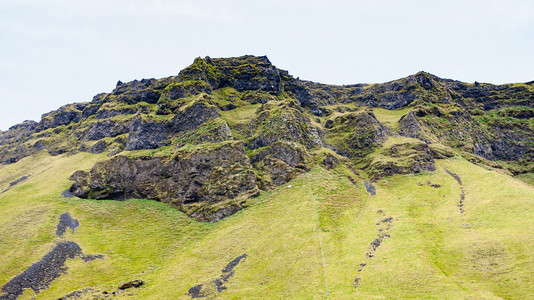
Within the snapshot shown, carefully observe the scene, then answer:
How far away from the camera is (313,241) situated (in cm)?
5528

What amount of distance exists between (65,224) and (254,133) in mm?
64891

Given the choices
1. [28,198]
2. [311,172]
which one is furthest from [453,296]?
[28,198]

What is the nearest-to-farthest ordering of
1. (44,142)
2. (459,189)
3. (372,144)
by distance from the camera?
1. (459,189)
2. (372,144)
3. (44,142)

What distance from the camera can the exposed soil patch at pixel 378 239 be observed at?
41606 millimetres

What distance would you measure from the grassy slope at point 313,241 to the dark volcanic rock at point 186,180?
4030mm

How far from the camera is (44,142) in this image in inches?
6388

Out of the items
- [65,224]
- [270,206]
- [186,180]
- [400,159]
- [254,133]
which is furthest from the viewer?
[254,133]

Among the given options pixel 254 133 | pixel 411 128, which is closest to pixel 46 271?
pixel 254 133

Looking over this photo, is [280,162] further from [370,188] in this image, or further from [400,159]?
[400,159]

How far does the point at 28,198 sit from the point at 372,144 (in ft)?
408

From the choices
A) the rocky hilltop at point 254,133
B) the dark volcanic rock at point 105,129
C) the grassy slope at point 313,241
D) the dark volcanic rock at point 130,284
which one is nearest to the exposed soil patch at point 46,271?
the grassy slope at point 313,241

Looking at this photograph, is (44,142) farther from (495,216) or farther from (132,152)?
(495,216)

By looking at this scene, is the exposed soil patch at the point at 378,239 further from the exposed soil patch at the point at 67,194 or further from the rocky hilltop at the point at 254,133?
the exposed soil patch at the point at 67,194

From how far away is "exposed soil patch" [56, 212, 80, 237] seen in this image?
221ft
